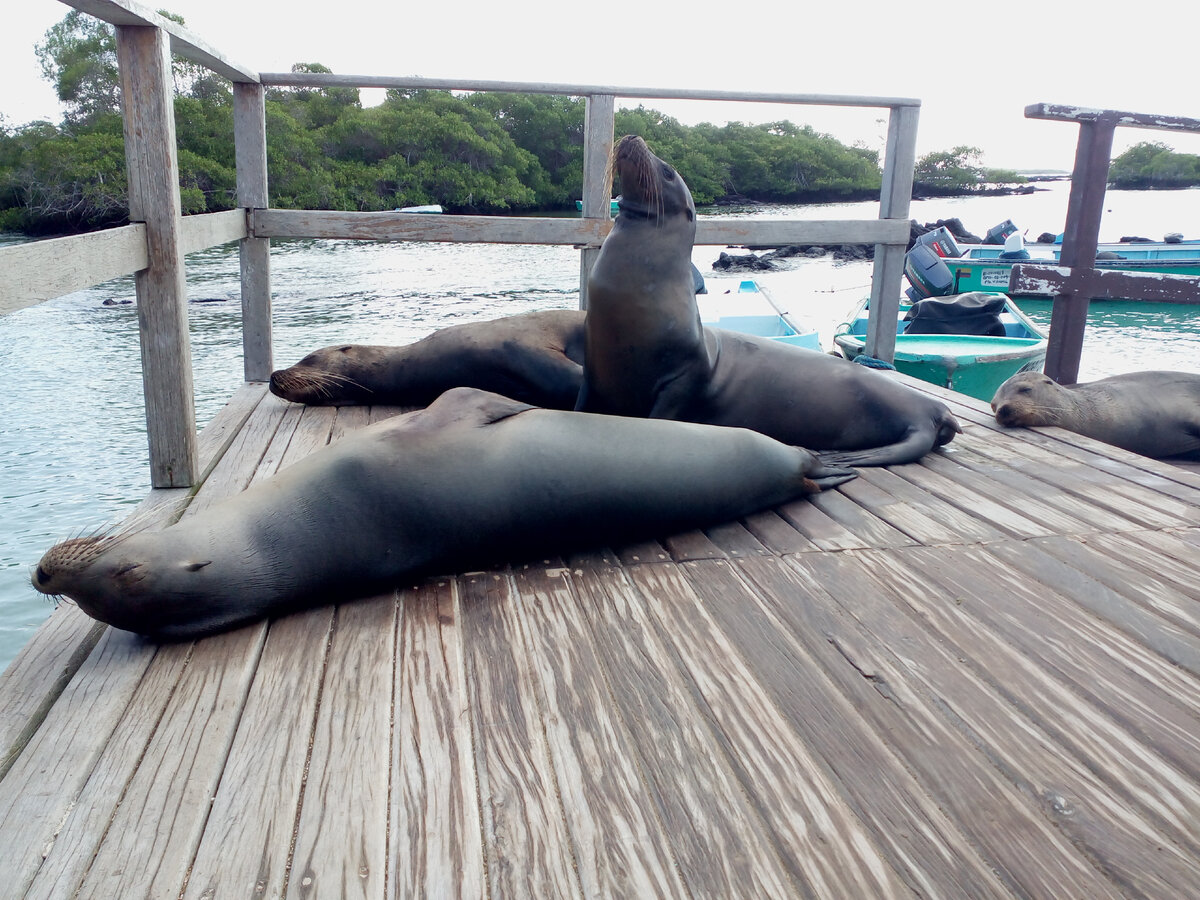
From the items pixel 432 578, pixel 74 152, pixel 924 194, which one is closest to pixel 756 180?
pixel 924 194

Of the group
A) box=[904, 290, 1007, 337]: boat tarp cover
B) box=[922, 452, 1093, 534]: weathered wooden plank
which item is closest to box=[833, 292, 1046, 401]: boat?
box=[904, 290, 1007, 337]: boat tarp cover

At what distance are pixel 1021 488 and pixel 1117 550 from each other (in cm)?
62

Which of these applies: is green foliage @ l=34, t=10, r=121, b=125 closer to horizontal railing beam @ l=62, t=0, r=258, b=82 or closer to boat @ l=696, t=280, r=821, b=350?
boat @ l=696, t=280, r=821, b=350

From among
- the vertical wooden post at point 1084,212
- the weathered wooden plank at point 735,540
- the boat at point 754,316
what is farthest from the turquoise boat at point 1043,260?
the weathered wooden plank at point 735,540

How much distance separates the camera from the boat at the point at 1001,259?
12.8 metres

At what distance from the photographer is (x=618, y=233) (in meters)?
3.35

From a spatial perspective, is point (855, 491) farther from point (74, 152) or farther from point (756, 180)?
point (756, 180)

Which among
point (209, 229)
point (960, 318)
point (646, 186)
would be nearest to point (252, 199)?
point (209, 229)

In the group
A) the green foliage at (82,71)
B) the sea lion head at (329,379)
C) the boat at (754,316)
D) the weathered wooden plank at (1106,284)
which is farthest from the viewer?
the green foliage at (82,71)

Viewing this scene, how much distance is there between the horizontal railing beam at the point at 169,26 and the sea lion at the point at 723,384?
140 centimetres

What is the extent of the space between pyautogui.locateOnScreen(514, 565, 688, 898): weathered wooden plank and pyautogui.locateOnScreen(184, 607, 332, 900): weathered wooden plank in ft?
1.46

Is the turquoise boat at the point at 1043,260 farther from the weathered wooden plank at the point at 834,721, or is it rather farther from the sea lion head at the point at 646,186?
the weathered wooden plank at the point at 834,721

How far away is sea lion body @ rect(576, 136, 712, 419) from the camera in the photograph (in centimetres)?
324

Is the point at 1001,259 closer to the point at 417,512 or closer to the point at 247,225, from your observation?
the point at 247,225
